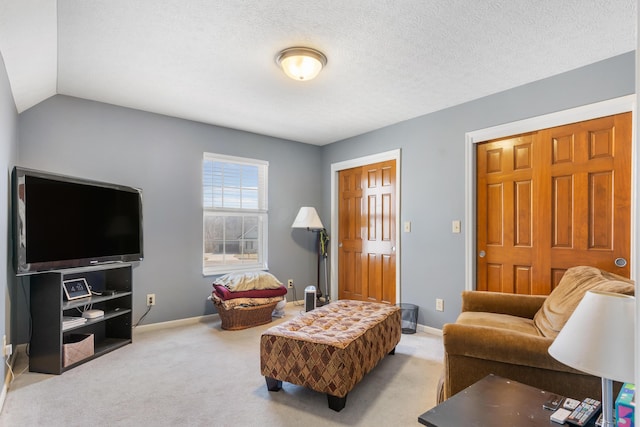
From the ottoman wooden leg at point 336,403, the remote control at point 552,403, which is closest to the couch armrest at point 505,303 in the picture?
the ottoman wooden leg at point 336,403

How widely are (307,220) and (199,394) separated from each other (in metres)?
2.76

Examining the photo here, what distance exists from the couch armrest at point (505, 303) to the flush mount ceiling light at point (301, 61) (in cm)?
218

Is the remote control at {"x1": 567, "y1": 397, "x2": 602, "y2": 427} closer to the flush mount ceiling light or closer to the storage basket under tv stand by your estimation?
the flush mount ceiling light

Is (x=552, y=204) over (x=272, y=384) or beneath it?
over

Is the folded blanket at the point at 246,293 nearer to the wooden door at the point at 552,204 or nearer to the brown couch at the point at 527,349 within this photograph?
the wooden door at the point at 552,204

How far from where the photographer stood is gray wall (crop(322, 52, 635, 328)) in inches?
119

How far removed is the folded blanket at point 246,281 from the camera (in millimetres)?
3971

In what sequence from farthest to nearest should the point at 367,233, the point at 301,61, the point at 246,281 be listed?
the point at 367,233, the point at 246,281, the point at 301,61

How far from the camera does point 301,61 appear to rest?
254 cm

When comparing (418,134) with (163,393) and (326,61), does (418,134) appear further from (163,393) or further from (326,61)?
(163,393)

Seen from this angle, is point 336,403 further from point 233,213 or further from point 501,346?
point 233,213

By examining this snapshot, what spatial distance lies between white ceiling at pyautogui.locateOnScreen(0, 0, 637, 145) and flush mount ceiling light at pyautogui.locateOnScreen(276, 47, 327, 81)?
0.18 ft

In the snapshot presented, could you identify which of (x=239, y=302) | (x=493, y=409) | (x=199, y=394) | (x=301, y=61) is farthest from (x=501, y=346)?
(x=239, y=302)

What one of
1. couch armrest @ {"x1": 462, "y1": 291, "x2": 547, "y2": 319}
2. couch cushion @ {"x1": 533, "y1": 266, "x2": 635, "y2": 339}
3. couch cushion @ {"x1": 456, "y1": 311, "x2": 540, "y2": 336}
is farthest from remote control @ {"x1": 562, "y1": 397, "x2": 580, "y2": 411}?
couch armrest @ {"x1": 462, "y1": 291, "x2": 547, "y2": 319}
